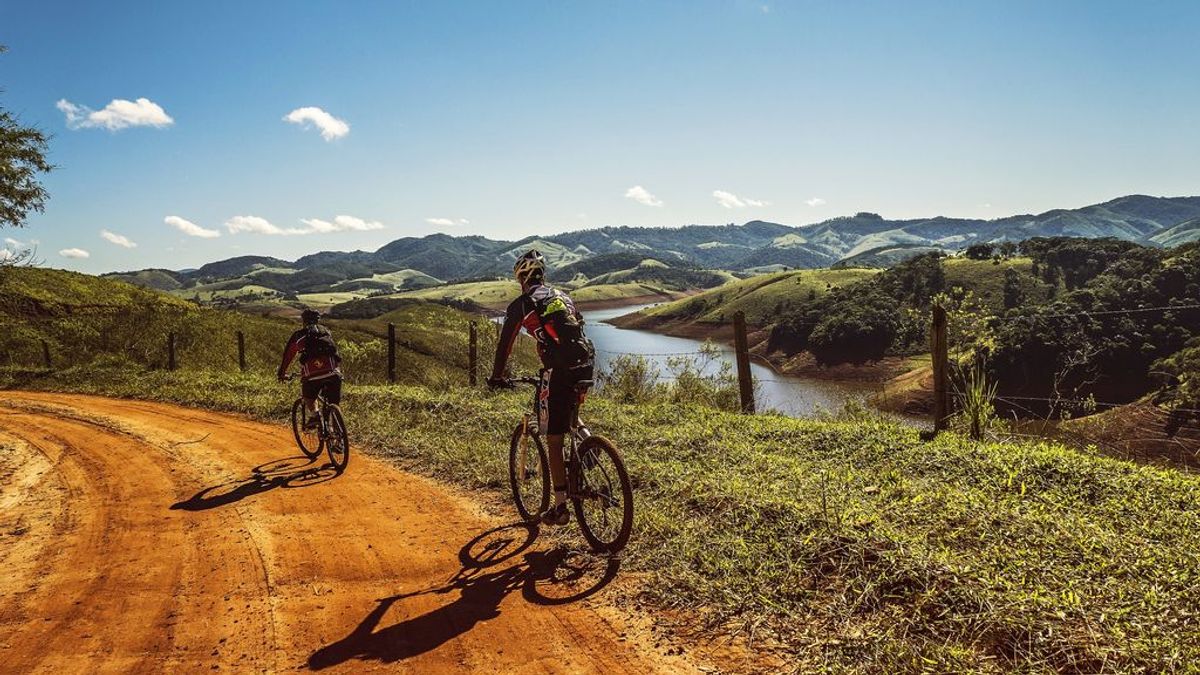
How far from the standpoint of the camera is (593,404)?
12375 millimetres

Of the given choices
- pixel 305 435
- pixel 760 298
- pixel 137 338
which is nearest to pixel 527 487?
pixel 305 435

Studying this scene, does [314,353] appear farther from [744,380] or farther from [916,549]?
[916,549]

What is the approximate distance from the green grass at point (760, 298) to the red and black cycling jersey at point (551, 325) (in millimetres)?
117832

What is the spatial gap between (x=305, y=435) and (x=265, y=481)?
1.56 m

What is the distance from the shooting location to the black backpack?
9547mm

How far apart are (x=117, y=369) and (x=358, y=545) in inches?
856

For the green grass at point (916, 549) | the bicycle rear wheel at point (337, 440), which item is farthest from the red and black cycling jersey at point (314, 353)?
the green grass at point (916, 549)

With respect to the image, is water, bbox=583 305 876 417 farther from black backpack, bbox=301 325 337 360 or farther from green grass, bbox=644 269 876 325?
green grass, bbox=644 269 876 325

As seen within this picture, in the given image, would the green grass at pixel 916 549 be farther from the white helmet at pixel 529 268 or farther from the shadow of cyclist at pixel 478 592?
the white helmet at pixel 529 268

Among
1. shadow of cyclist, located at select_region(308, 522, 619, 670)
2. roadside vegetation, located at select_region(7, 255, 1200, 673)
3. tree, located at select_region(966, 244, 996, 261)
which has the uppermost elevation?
tree, located at select_region(966, 244, 996, 261)

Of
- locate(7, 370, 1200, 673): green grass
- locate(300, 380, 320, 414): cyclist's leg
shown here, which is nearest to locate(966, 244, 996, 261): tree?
locate(7, 370, 1200, 673): green grass

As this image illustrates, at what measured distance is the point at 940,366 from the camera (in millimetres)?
9336

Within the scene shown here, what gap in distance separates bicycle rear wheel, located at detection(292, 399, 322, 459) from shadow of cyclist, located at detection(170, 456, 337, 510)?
0.16 metres

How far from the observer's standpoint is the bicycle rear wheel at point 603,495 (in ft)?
17.4
